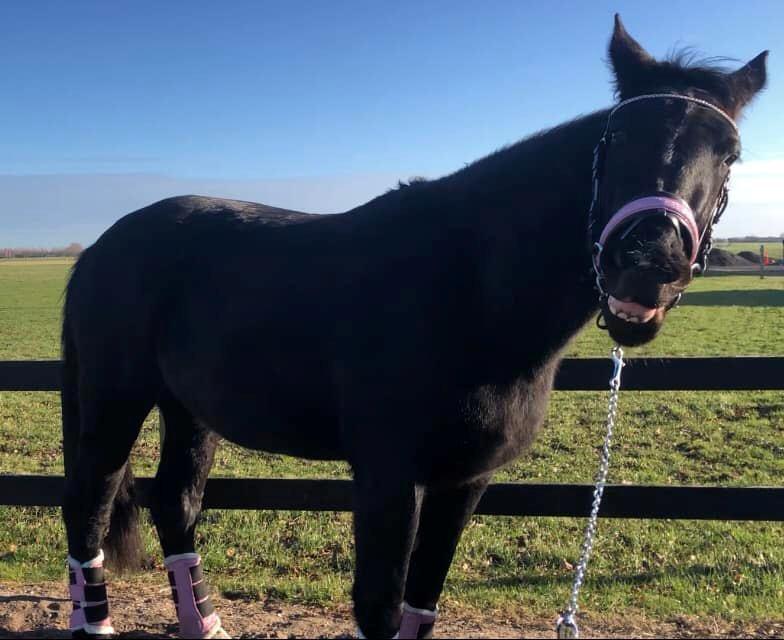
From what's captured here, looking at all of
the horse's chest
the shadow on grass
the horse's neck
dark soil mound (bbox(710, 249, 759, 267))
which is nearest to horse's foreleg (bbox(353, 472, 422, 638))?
the horse's chest

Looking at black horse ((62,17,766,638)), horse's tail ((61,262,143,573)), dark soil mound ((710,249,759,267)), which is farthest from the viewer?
dark soil mound ((710,249,759,267))

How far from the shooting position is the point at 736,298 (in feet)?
88.3

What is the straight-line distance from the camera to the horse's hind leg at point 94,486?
3.32 meters

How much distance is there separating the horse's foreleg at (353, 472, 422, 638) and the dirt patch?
1.13 metres

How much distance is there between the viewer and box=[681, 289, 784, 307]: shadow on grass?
24.6 m

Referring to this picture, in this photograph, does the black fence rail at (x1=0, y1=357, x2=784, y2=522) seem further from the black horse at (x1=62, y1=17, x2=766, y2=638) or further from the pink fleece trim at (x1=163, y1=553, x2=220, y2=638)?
the black horse at (x1=62, y1=17, x2=766, y2=638)

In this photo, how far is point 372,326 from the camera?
2521 mm

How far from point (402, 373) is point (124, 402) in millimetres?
1661

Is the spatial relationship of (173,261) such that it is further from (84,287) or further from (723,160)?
(723,160)

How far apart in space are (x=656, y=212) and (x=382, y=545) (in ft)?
4.92

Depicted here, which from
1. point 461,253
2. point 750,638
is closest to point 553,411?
point 750,638

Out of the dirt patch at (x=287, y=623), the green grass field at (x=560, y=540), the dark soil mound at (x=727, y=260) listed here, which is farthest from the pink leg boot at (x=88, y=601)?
the dark soil mound at (x=727, y=260)

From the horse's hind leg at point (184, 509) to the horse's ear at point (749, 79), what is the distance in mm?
2992

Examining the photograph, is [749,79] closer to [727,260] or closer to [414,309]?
[414,309]
